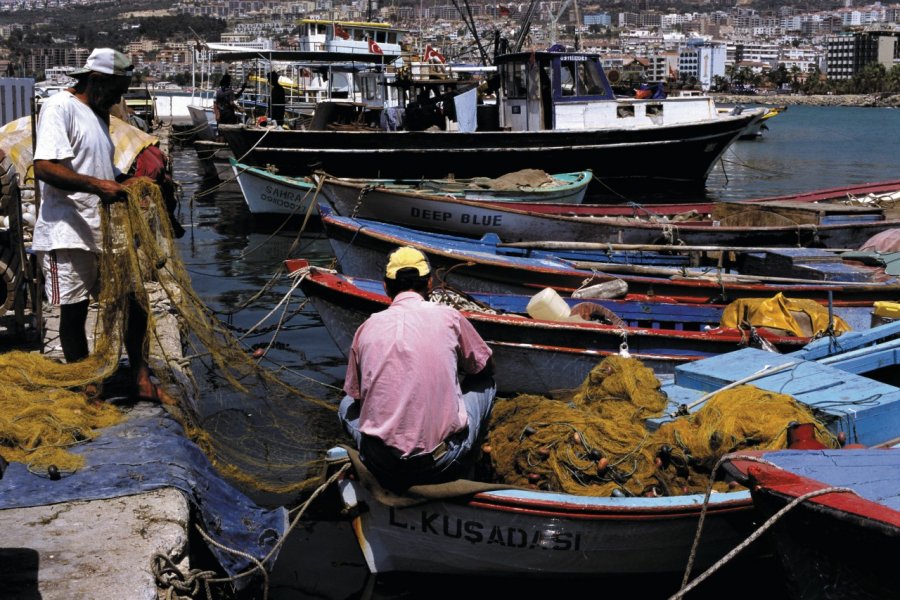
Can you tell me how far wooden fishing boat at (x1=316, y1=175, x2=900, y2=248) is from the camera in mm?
12008

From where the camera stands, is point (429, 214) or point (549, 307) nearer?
point (549, 307)

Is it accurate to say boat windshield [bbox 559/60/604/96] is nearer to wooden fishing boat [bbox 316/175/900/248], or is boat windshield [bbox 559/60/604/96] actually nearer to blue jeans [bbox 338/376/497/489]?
wooden fishing boat [bbox 316/175/900/248]

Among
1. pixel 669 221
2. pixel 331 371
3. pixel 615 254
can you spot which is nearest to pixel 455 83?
pixel 669 221

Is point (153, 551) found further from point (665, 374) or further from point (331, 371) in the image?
point (331, 371)

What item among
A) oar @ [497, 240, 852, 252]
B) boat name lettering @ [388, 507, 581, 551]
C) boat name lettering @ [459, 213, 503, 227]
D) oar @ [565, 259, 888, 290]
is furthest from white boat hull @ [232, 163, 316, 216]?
boat name lettering @ [388, 507, 581, 551]

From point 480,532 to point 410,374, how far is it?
3.87 feet

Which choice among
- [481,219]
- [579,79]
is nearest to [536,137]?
[579,79]

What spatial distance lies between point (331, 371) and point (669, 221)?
514 cm

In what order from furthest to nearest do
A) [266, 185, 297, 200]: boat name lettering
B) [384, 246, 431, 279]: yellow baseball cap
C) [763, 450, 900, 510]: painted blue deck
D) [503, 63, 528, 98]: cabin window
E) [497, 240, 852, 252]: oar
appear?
[503, 63, 528, 98]: cabin window, [266, 185, 297, 200]: boat name lettering, [497, 240, 852, 252]: oar, [384, 246, 431, 279]: yellow baseball cap, [763, 450, 900, 510]: painted blue deck

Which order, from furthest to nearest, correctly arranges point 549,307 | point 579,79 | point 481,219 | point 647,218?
point 579,79
point 481,219
point 647,218
point 549,307

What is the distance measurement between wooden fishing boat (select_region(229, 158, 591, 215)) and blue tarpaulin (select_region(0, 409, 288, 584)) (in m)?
10.0

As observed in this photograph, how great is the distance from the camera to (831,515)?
3.99 meters

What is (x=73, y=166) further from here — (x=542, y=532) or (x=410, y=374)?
(x=542, y=532)

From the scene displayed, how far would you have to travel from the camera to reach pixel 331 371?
10008 mm
